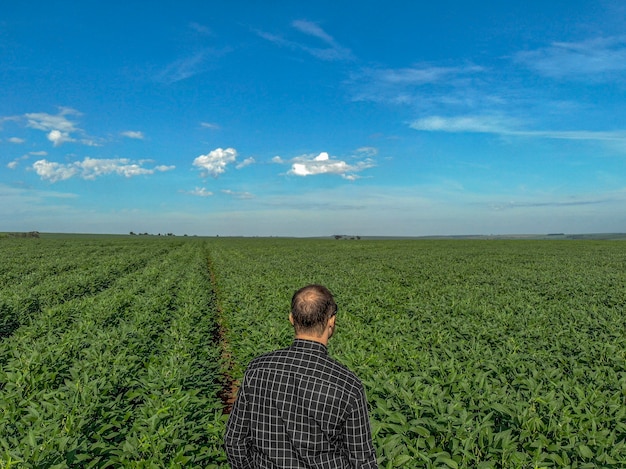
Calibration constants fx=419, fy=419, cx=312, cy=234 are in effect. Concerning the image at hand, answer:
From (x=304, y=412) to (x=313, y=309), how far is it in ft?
2.07

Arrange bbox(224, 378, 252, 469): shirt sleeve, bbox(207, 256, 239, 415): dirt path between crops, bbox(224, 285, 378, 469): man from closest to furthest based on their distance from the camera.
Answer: bbox(224, 285, 378, 469): man < bbox(224, 378, 252, 469): shirt sleeve < bbox(207, 256, 239, 415): dirt path between crops

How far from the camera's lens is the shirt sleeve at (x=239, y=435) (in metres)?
2.70

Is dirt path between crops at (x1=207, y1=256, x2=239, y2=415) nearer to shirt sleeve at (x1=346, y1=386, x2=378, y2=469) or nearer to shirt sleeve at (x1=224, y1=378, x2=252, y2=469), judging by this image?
shirt sleeve at (x1=224, y1=378, x2=252, y2=469)

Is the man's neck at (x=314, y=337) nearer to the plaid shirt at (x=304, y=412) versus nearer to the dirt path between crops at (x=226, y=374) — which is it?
the plaid shirt at (x=304, y=412)

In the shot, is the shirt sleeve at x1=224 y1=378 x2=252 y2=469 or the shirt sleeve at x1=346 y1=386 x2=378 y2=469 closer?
the shirt sleeve at x1=346 y1=386 x2=378 y2=469

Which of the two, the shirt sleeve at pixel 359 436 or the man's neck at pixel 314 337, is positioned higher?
the man's neck at pixel 314 337

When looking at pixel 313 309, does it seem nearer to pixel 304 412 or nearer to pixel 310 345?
pixel 310 345

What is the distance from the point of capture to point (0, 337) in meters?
12.0

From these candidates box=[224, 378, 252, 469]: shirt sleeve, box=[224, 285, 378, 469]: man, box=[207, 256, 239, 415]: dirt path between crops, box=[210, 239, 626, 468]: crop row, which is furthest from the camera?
box=[207, 256, 239, 415]: dirt path between crops

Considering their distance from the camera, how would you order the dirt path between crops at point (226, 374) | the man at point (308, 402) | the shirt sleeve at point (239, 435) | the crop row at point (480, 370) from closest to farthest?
1. the man at point (308, 402)
2. the shirt sleeve at point (239, 435)
3. the crop row at point (480, 370)
4. the dirt path between crops at point (226, 374)

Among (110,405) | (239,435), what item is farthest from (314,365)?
(110,405)

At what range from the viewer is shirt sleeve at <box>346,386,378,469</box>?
2453 millimetres

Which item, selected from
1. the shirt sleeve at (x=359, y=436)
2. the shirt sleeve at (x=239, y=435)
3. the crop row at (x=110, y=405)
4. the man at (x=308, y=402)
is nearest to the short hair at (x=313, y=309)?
the man at (x=308, y=402)

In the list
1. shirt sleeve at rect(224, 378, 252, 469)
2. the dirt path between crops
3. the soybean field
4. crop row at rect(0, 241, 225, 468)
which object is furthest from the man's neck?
the dirt path between crops
